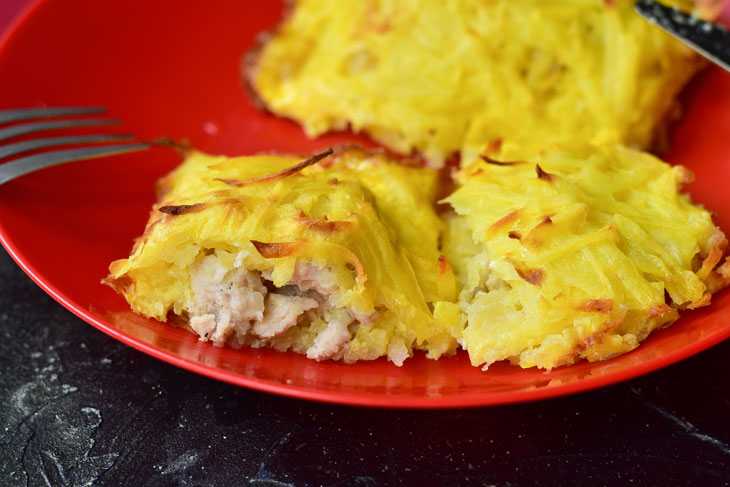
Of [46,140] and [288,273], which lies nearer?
[288,273]

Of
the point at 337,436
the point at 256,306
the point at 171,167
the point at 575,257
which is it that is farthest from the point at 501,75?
the point at 337,436

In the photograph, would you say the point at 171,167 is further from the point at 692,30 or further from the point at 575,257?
the point at 692,30

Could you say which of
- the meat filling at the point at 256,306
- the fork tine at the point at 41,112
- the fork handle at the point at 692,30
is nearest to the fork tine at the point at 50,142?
the fork tine at the point at 41,112

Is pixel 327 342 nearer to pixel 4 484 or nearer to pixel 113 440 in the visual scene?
pixel 113 440

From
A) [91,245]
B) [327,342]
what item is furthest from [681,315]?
[91,245]

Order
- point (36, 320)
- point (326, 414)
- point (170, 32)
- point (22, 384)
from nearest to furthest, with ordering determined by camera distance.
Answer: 1. point (326, 414)
2. point (22, 384)
3. point (36, 320)
4. point (170, 32)

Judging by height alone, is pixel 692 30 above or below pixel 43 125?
above

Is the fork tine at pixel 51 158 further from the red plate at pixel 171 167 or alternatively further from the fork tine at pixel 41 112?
the fork tine at pixel 41 112
